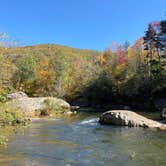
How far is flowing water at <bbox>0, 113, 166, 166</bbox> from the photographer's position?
1406 cm

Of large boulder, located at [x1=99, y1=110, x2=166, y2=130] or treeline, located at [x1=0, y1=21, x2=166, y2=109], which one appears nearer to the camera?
large boulder, located at [x1=99, y1=110, x2=166, y2=130]

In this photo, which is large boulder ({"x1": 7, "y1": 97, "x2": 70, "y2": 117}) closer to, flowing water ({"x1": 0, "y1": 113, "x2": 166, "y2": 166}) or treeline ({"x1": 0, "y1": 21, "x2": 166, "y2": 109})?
treeline ({"x1": 0, "y1": 21, "x2": 166, "y2": 109})

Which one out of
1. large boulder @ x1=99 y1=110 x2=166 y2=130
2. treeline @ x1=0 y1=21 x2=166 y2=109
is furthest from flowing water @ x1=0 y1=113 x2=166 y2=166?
treeline @ x1=0 y1=21 x2=166 y2=109

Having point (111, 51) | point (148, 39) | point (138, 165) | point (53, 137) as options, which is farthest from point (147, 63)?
point (138, 165)

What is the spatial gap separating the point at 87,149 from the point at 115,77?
157 feet

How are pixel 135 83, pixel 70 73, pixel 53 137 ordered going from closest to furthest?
pixel 53 137, pixel 135 83, pixel 70 73

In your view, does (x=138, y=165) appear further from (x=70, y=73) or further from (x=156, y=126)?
(x=70, y=73)

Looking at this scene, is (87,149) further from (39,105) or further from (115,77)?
(115,77)

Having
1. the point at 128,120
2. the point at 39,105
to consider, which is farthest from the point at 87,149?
the point at 39,105

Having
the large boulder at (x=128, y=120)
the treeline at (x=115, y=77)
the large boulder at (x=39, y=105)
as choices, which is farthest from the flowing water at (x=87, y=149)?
the treeline at (x=115, y=77)

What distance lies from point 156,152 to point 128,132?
7.28 meters

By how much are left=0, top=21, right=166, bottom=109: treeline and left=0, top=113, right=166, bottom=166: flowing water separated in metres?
25.5

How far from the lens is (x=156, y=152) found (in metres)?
16.0

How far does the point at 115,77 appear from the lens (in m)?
64.1
